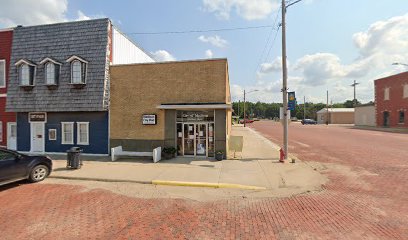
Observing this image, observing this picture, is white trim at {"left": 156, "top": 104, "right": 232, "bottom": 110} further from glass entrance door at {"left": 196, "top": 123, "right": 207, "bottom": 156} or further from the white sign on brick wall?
glass entrance door at {"left": 196, "top": 123, "right": 207, "bottom": 156}

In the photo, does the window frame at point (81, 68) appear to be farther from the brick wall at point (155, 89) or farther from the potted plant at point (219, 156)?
the potted plant at point (219, 156)

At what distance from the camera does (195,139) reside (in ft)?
45.5

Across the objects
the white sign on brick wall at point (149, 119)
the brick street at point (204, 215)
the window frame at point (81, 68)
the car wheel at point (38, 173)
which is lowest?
the brick street at point (204, 215)

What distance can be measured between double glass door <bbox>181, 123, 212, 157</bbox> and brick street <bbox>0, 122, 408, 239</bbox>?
22.1 feet

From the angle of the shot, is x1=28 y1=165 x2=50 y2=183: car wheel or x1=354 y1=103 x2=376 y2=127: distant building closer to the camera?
x1=28 y1=165 x2=50 y2=183: car wheel

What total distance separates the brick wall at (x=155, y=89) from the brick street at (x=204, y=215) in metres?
6.26

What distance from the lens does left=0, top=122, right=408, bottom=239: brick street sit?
16.3 ft

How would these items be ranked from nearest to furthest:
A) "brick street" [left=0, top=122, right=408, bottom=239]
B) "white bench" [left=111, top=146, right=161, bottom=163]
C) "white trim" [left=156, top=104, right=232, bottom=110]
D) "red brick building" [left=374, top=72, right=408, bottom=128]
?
"brick street" [left=0, top=122, right=408, bottom=239] → "white trim" [left=156, top=104, right=232, bottom=110] → "white bench" [left=111, top=146, right=161, bottom=163] → "red brick building" [left=374, top=72, right=408, bottom=128]

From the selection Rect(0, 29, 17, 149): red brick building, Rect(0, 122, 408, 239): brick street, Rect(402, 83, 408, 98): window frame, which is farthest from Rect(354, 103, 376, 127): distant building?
Rect(0, 29, 17, 149): red brick building

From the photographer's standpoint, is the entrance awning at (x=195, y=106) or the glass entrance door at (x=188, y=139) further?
the glass entrance door at (x=188, y=139)


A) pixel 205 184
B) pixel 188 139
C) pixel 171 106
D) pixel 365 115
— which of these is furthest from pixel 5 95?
pixel 365 115

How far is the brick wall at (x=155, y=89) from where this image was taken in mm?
13492

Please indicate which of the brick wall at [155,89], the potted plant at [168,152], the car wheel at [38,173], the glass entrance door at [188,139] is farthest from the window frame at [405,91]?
the car wheel at [38,173]

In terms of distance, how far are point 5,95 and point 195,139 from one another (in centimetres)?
1379
